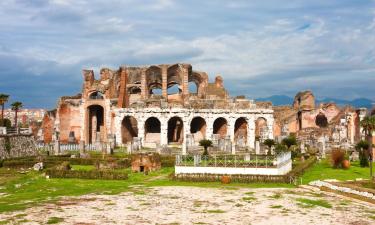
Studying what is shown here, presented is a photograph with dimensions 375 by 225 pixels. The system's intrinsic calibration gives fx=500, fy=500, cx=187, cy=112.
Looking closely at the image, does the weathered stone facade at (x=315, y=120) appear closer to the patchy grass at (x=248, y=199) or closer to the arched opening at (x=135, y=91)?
the arched opening at (x=135, y=91)

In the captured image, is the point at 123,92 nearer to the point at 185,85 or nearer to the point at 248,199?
the point at 185,85

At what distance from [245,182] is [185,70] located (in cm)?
4707

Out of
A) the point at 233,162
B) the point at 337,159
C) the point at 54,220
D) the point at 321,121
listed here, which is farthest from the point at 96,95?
the point at 54,220

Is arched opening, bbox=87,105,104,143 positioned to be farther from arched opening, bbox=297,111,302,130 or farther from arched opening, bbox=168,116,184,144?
arched opening, bbox=297,111,302,130

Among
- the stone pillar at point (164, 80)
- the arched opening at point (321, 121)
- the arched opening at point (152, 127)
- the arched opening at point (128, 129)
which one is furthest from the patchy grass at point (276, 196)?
the arched opening at point (321, 121)

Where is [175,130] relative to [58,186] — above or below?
above

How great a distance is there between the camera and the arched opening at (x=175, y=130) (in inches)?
3100

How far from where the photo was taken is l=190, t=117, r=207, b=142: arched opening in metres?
75.9

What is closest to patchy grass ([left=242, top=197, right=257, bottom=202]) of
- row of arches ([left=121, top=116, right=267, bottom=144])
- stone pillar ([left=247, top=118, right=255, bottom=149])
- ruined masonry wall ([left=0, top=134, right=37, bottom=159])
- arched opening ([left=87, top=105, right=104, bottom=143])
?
ruined masonry wall ([left=0, top=134, right=37, bottom=159])

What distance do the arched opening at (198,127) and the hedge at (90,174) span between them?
125 ft

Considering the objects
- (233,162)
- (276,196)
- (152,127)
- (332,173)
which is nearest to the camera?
(276,196)

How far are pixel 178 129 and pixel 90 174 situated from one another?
138 feet

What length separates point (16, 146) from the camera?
5634 centimetres

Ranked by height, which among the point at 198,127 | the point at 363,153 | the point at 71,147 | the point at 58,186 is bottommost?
the point at 58,186
